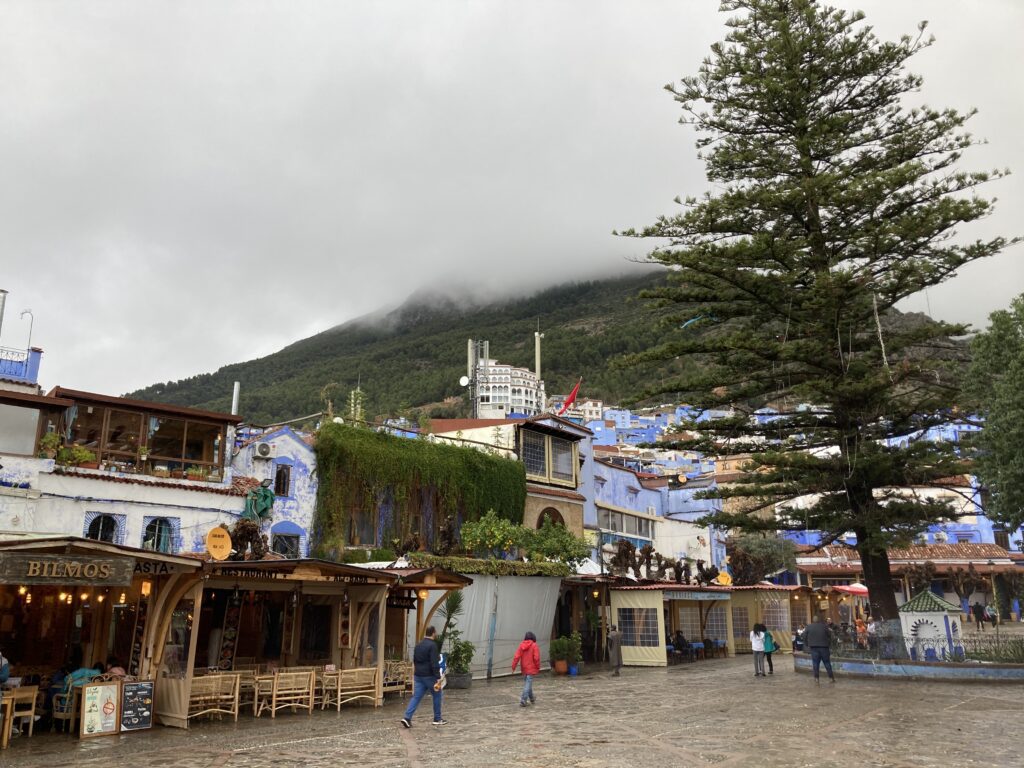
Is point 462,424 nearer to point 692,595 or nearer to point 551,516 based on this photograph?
point 551,516

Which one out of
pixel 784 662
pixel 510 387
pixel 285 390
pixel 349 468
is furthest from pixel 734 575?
pixel 510 387

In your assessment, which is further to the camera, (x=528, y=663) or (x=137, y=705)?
(x=528, y=663)

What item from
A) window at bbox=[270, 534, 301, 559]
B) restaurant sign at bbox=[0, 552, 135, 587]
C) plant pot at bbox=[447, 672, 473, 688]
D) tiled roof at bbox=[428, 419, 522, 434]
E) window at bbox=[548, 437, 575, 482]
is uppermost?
tiled roof at bbox=[428, 419, 522, 434]

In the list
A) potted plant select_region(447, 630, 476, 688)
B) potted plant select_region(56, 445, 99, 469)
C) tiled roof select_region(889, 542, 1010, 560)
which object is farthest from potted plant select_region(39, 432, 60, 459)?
tiled roof select_region(889, 542, 1010, 560)

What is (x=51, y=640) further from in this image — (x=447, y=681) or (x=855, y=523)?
(x=855, y=523)

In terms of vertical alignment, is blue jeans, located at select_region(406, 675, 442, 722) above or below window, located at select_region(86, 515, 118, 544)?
below

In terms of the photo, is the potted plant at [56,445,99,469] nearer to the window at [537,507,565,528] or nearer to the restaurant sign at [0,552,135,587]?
the restaurant sign at [0,552,135,587]

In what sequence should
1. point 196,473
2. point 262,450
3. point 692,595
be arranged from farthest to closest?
point 692,595
point 262,450
point 196,473

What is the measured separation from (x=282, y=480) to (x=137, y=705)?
40.1 feet

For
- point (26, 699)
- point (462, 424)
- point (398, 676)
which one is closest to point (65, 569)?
point (26, 699)

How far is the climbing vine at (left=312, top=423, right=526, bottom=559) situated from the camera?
84.5 ft

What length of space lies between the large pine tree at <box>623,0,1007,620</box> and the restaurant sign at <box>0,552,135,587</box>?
16.3 m

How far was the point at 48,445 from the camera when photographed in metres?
20.4

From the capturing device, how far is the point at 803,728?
12.5 metres
